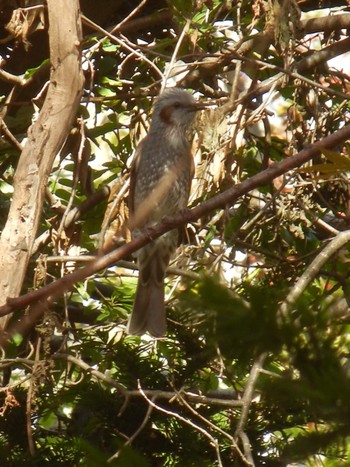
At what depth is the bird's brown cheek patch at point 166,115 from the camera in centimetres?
417

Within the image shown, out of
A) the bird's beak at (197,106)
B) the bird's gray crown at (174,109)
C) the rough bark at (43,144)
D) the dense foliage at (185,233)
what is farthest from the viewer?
the bird's beak at (197,106)

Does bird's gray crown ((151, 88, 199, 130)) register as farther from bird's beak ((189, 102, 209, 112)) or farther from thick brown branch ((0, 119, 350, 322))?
thick brown branch ((0, 119, 350, 322))

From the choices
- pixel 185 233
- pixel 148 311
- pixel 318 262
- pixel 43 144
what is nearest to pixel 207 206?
pixel 318 262

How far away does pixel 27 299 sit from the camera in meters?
2.11

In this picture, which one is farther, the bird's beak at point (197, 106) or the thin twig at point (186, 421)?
the bird's beak at point (197, 106)

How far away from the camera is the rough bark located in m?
2.96

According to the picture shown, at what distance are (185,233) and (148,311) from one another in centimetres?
70

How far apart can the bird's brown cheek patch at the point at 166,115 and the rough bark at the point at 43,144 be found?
3.12 ft

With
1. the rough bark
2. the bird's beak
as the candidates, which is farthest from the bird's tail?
the bird's beak

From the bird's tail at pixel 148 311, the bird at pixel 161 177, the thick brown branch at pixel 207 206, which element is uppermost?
the bird at pixel 161 177

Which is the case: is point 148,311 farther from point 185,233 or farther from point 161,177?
point 161,177

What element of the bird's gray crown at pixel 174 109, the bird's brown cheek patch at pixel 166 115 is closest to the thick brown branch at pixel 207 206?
the bird's gray crown at pixel 174 109

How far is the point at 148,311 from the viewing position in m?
3.37

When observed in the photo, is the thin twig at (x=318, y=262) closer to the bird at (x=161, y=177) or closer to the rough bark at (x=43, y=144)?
the rough bark at (x=43, y=144)
